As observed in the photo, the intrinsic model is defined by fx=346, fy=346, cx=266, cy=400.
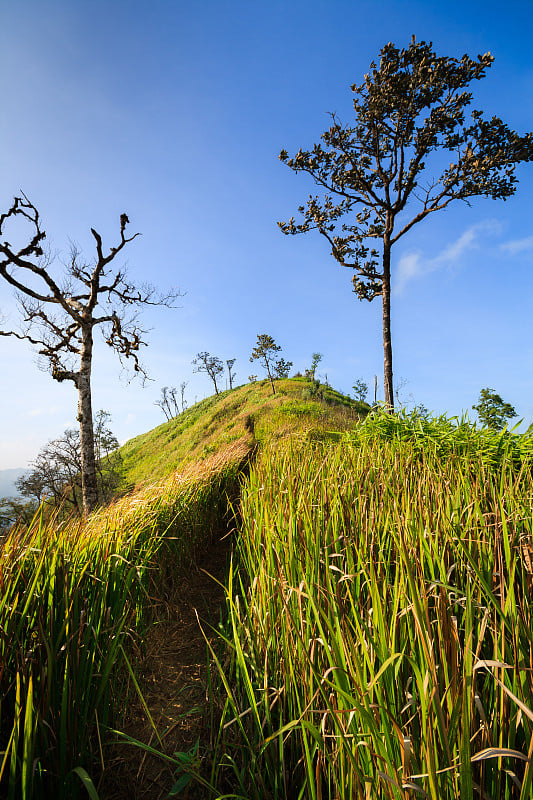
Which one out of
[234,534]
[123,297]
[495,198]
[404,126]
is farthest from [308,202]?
[234,534]

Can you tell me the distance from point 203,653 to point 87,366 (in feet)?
36.6

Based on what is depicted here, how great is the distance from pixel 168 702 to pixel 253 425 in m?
12.9

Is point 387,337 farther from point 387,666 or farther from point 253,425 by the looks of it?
point 387,666

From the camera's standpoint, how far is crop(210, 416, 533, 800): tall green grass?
1.02 m

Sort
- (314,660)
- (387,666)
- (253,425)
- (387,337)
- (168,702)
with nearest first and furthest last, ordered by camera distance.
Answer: (387,666) → (314,660) → (168,702) → (387,337) → (253,425)

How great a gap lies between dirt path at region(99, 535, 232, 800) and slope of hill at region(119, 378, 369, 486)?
Answer: 6.49ft

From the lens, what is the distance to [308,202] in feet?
43.7

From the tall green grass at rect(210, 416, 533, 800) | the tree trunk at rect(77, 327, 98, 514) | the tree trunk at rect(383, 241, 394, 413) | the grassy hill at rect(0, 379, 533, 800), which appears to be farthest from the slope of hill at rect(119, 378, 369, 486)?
the tall green grass at rect(210, 416, 533, 800)

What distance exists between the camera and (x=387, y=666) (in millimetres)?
1114

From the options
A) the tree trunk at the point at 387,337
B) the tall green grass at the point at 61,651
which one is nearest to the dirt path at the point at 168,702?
the tall green grass at the point at 61,651

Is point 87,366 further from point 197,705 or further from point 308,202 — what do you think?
point 197,705

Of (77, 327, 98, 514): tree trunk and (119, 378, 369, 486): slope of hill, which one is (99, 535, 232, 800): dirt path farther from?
(77, 327, 98, 514): tree trunk

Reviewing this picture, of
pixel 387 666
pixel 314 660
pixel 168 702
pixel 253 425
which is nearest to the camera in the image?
pixel 387 666

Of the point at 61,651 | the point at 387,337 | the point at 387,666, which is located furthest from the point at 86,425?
the point at 387,666
